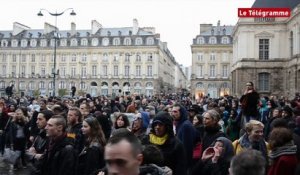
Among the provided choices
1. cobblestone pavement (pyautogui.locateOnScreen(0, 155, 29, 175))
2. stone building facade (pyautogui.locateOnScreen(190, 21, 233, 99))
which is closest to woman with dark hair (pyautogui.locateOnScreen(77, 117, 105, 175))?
cobblestone pavement (pyautogui.locateOnScreen(0, 155, 29, 175))

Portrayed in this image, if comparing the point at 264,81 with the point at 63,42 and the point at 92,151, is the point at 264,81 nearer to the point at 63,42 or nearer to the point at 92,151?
the point at 92,151

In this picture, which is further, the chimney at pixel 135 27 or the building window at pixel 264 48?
the chimney at pixel 135 27

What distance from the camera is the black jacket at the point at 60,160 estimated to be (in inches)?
192

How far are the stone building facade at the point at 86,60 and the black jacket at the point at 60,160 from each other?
70.2 meters

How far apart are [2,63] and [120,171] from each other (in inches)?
3467

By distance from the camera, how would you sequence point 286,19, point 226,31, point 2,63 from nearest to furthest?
point 286,19 < point 226,31 < point 2,63

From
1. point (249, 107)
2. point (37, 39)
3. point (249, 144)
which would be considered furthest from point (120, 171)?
point (37, 39)

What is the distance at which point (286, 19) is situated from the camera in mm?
44344

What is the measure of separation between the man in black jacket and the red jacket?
7.76 ft

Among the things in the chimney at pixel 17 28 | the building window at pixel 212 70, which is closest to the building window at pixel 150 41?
the building window at pixel 212 70

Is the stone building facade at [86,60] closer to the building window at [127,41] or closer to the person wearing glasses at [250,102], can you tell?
the building window at [127,41]

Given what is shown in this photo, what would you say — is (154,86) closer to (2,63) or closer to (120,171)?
(2,63)

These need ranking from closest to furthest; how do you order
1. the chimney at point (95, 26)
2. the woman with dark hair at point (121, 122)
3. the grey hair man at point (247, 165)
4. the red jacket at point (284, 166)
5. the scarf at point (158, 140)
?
the grey hair man at point (247, 165) → the red jacket at point (284, 166) → the scarf at point (158, 140) → the woman with dark hair at point (121, 122) → the chimney at point (95, 26)

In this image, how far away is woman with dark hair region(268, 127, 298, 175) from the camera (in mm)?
4688
